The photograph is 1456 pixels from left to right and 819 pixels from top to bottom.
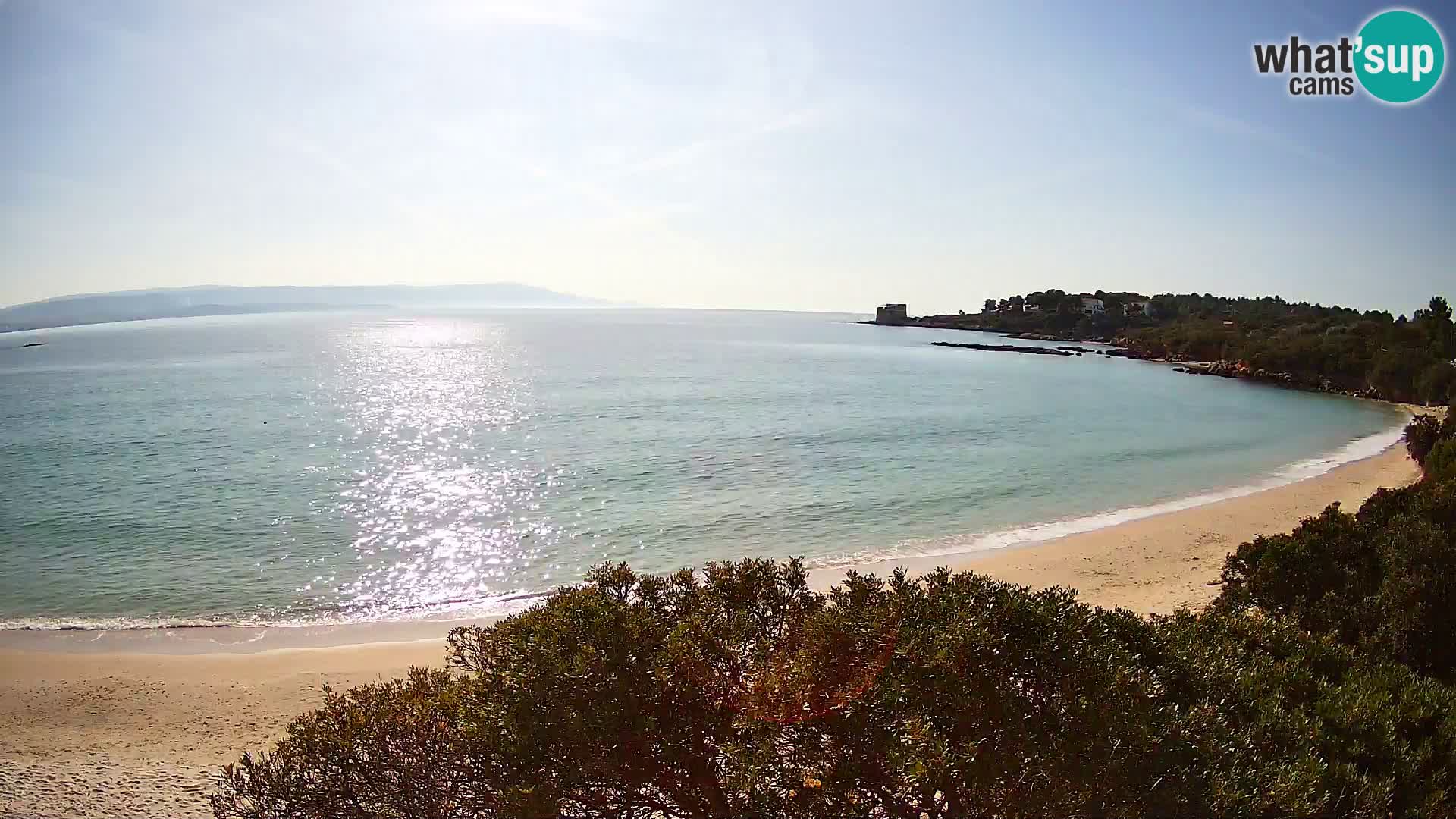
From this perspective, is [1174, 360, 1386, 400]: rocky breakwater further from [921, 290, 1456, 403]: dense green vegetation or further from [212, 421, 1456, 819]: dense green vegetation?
[212, 421, 1456, 819]: dense green vegetation

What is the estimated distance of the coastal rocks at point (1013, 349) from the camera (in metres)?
101

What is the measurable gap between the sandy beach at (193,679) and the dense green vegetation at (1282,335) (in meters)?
43.8

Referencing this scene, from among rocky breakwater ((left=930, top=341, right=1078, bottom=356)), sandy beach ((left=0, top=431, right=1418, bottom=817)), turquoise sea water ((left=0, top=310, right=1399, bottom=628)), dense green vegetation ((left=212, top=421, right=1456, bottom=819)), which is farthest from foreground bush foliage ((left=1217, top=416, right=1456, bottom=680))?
rocky breakwater ((left=930, top=341, right=1078, bottom=356))

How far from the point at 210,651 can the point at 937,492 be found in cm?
2093

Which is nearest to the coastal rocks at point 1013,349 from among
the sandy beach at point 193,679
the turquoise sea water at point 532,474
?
the turquoise sea water at point 532,474

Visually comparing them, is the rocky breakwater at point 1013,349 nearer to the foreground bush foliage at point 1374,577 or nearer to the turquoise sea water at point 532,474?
the turquoise sea water at point 532,474

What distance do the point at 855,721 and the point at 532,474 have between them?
25.5m

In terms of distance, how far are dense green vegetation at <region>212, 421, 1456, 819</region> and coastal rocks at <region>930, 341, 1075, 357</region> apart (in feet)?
333

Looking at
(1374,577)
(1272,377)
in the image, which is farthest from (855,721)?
(1272,377)

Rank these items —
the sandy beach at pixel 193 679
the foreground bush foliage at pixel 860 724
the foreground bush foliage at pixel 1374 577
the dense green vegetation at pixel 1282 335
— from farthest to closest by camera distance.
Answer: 1. the dense green vegetation at pixel 1282 335
2. the sandy beach at pixel 193 679
3. the foreground bush foliage at pixel 1374 577
4. the foreground bush foliage at pixel 860 724

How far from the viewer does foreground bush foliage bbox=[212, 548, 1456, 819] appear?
442 cm

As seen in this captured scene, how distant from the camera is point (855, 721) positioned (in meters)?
4.75

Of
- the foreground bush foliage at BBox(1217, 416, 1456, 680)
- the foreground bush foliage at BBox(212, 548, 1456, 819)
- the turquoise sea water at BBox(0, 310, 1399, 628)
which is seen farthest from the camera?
the turquoise sea water at BBox(0, 310, 1399, 628)

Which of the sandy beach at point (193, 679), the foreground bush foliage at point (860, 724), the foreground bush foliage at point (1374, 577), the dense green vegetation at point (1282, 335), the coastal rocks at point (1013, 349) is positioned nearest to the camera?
the foreground bush foliage at point (860, 724)
